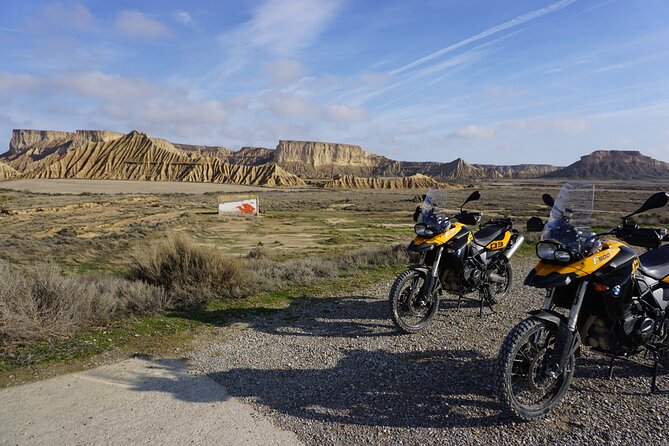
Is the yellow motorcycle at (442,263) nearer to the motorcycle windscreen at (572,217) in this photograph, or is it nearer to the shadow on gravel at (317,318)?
the shadow on gravel at (317,318)

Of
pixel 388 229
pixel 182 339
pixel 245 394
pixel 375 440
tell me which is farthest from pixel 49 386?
pixel 388 229

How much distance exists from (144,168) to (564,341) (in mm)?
125777

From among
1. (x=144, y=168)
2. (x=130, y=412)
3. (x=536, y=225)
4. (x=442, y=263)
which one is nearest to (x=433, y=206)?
(x=442, y=263)

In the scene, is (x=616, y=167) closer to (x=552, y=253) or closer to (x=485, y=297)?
(x=485, y=297)

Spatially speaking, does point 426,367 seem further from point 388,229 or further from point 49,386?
point 388,229

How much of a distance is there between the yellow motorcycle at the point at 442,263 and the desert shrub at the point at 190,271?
122 inches

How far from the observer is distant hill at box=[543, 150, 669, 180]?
170000mm

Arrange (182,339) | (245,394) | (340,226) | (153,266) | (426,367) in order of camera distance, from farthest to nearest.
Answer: (340,226)
(153,266)
(182,339)
(426,367)
(245,394)

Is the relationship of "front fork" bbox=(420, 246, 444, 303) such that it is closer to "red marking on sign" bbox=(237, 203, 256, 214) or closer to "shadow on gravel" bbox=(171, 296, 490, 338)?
"shadow on gravel" bbox=(171, 296, 490, 338)

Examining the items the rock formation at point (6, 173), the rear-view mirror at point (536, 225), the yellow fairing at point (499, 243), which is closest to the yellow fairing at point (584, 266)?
the rear-view mirror at point (536, 225)

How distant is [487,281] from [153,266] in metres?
5.68

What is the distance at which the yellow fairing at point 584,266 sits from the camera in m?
3.54

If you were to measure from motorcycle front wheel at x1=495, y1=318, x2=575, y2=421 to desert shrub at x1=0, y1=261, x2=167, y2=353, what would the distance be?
16.2ft

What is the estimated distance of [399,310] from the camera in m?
5.79
